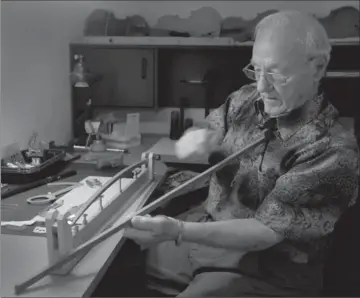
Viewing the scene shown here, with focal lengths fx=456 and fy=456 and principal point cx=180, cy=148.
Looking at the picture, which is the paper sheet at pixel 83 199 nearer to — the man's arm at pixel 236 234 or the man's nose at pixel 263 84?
the man's arm at pixel 236 234

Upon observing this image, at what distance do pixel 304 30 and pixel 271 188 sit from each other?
0.32 m

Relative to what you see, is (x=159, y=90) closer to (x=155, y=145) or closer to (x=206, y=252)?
(x=155, y=145)

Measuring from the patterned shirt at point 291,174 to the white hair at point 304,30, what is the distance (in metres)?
0.12

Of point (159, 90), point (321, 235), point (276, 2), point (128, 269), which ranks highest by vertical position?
point (276, 2)

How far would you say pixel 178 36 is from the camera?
6.00ft

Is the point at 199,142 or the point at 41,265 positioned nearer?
the point at 41,265

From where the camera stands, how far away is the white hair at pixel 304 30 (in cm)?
81

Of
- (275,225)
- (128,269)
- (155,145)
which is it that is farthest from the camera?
(155,145)

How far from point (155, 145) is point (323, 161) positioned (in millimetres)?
968

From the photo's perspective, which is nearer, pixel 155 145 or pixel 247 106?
pixel 247 106

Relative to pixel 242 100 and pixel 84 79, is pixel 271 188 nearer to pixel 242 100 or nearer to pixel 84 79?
pixel 242 100

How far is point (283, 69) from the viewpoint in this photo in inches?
32.2

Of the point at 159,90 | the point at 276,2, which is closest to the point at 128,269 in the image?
the point at 159,90

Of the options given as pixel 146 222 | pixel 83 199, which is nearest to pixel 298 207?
pixel 146 222
